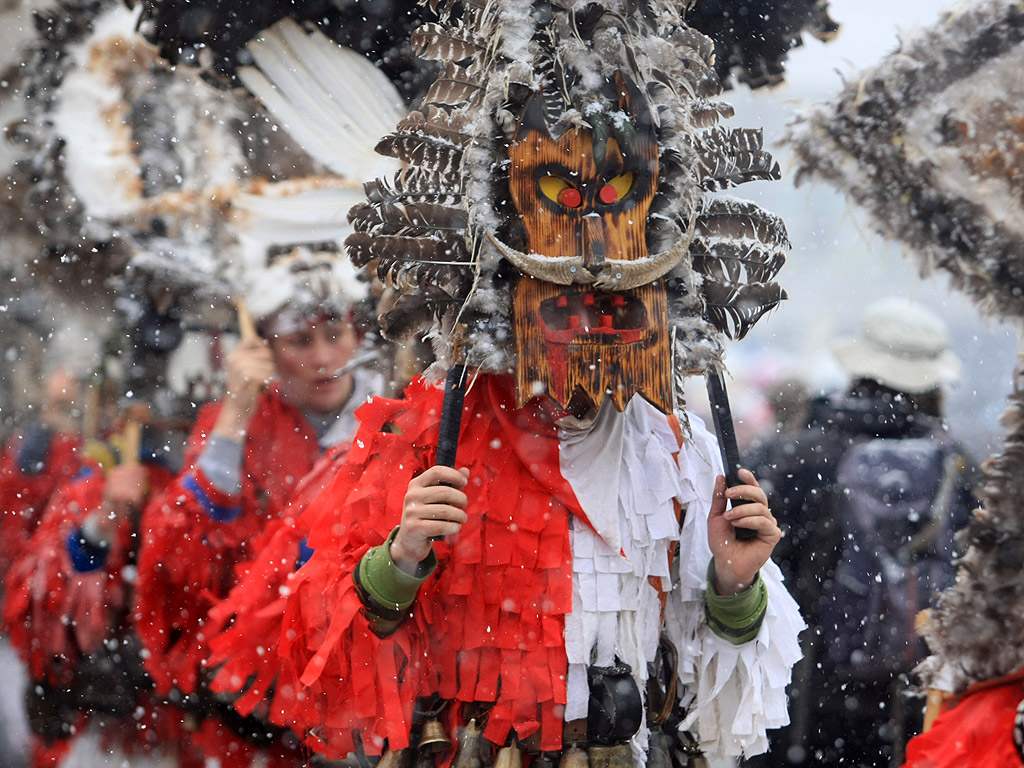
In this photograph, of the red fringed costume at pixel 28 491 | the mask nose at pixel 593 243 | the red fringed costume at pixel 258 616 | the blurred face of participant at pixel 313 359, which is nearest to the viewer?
the mask nose at pixel 593 243

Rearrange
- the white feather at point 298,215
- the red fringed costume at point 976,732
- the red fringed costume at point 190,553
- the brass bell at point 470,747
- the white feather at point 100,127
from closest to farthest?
the brass bell at point 470,747
the red fringed costume at point 976,732
the red fringed costume at point 190,553
the white feather at point 298,215
the white feather at point 100,127

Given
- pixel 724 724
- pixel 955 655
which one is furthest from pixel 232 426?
pixel 955 655

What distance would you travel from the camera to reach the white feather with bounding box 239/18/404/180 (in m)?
3.20

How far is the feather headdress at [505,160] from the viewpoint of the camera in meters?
1.74

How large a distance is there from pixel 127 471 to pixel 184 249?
0.90 m

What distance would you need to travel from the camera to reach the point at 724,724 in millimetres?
1896

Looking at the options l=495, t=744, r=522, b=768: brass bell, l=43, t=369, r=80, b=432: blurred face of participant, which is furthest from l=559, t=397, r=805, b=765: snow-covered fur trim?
l=43, t=369, r=80, b=432: blurred face of participant

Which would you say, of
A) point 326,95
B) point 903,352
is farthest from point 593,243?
point 903,352

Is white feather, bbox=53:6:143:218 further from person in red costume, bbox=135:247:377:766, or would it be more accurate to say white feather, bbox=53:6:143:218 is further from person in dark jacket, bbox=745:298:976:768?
person in dark jacket, bbox=745:298:976:768

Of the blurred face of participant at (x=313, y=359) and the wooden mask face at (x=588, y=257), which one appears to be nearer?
the wooden mask face at (x=588, y=257)

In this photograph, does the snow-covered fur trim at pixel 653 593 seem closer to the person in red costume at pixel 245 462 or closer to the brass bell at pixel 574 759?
the brass bell at pixel 574 759

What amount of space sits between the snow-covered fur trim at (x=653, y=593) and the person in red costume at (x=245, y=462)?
1.62 meters

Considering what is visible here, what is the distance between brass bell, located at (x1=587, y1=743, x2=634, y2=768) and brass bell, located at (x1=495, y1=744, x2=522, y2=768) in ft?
0.44

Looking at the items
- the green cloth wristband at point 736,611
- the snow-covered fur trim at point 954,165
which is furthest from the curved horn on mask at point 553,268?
the snow-covered fur trim at point 954,165
